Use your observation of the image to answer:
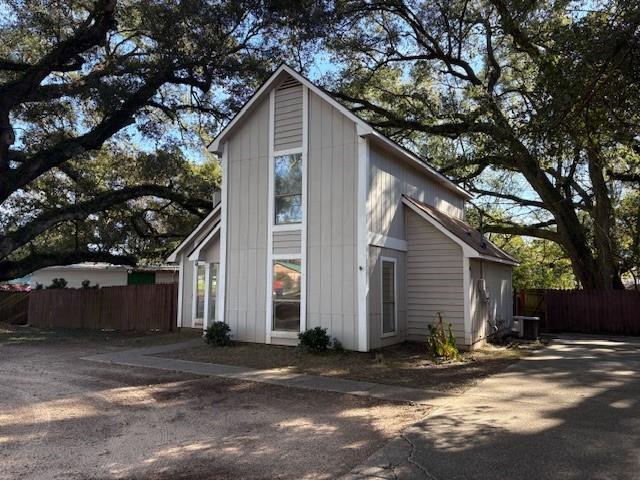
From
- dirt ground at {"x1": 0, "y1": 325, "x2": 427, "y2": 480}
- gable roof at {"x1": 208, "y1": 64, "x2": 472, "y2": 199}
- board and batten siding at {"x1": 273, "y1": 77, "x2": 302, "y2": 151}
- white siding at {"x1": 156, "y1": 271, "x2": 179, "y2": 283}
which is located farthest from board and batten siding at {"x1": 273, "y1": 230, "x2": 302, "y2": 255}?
white siding at {"x1": 156, "y1": 271, "x2": 179, "y2": 283}

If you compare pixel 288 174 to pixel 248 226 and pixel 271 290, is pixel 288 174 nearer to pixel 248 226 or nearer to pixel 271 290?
pixel 248 226

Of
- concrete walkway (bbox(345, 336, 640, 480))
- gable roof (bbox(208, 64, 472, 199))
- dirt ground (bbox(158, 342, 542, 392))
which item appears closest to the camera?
concrete walkway (bbox(345, 336, 640, 480))

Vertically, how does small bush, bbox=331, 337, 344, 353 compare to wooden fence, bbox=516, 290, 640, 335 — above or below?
below

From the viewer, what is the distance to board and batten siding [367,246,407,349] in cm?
1227

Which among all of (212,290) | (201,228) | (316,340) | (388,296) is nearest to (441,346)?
(388,296)

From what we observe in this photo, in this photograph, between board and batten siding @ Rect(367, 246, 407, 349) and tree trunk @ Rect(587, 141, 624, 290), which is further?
tree trunk @ Rect(587, 141, 624, 290)

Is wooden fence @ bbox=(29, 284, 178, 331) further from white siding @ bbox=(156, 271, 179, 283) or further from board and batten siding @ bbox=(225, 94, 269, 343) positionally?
white siding @ bbox=(156, 271, 179, 283)

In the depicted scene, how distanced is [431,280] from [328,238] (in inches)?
127

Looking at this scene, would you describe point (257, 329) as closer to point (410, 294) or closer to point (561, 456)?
point (410, 294)

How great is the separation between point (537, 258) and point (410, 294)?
93.8ft

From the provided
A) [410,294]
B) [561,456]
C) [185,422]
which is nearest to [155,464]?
[185,422]

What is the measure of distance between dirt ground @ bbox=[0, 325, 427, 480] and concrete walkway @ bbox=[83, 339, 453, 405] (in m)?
0.38

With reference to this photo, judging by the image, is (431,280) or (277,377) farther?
(431,280)

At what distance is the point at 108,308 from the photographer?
20.4 m
